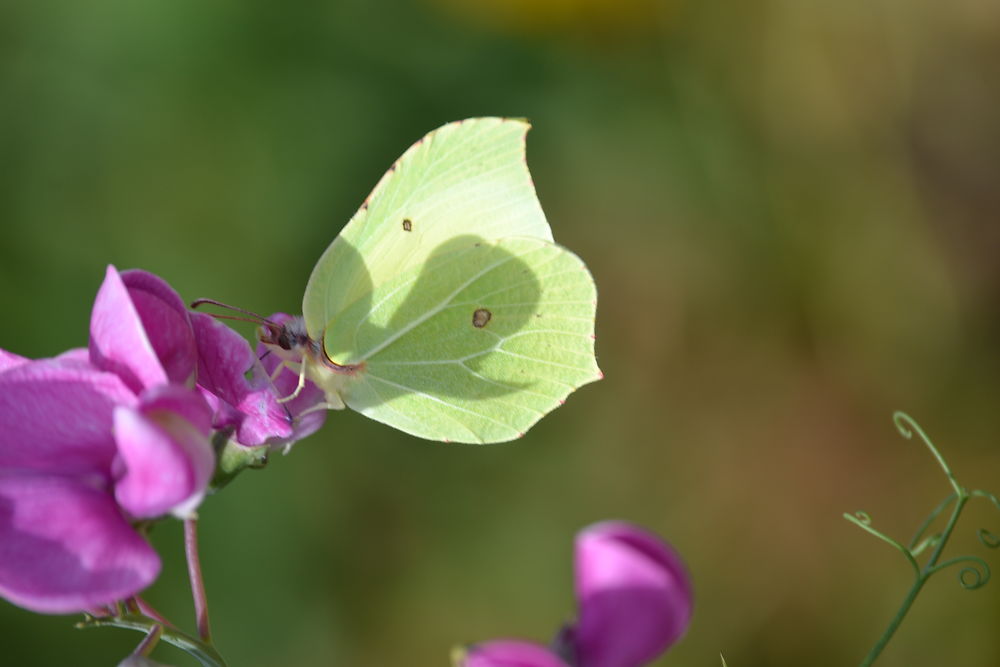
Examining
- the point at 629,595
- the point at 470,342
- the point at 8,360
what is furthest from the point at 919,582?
the point at 8,360

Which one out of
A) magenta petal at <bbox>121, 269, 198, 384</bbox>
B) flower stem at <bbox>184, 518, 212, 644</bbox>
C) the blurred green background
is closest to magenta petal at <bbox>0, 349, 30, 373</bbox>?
magenta petal at <bbox>121, 269, 198, 384</bbox>

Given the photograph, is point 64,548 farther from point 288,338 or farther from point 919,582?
point 919,582

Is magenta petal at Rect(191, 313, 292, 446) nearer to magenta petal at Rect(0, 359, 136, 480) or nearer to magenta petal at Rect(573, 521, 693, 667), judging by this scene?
magenta petal at Rect(0, 359, 136, 480)

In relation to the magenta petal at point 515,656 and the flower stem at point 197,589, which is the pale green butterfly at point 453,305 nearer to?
the flower stem at point 197,589

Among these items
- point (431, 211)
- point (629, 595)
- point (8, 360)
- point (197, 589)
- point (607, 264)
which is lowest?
point (607, 264)

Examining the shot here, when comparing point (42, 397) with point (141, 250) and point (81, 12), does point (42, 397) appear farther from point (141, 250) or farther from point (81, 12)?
point (81, 12)

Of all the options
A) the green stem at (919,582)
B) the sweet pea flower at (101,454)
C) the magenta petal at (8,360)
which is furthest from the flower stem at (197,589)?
the green stem at (919,582)
